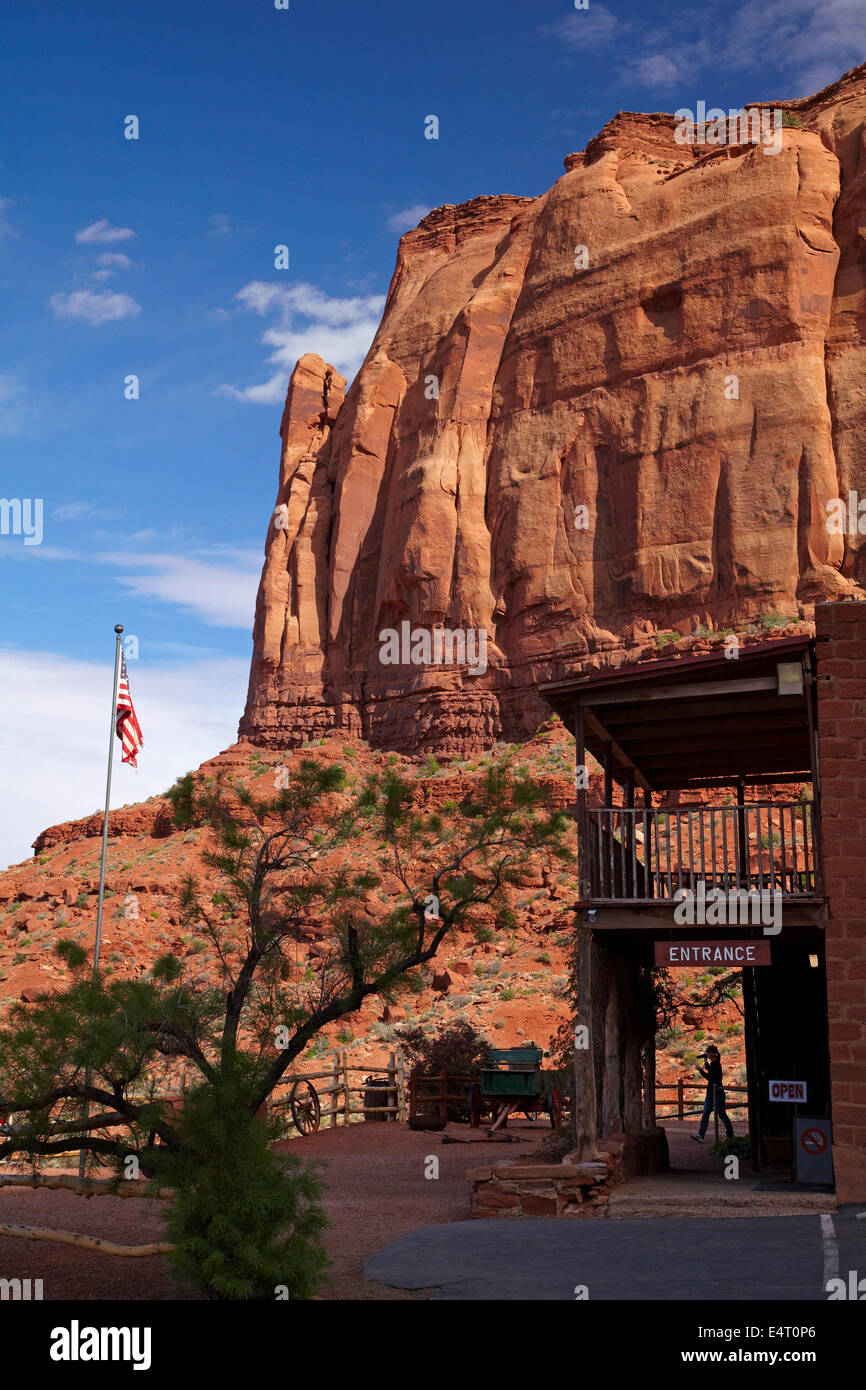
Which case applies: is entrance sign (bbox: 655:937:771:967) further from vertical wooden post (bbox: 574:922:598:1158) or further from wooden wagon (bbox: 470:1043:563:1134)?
wooden wagon (bbox: 470:1043:563:1134)

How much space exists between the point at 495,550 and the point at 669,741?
136ft

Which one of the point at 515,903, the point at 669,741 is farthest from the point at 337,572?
the point at 669,741

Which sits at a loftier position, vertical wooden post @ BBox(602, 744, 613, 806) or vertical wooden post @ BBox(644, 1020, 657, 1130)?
vertical wooden post @ BBox(602, 744, 613, 806)

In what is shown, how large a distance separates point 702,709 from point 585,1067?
4495 mm

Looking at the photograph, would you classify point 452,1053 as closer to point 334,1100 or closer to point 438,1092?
point 438,1092

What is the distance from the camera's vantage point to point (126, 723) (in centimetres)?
2127

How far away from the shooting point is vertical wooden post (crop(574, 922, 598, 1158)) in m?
13.8

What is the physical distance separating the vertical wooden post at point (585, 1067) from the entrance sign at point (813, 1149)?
2.42 meters

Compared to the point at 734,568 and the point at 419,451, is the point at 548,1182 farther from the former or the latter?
the point at 419,451

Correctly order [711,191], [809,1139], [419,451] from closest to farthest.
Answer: [809,1139] < [711,191] < [419,451]

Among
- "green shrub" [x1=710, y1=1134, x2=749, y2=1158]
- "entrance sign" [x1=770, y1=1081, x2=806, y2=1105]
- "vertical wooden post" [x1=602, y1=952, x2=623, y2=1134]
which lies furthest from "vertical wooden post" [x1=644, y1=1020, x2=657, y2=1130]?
"entrance sign" [x1=770, y1=1081, x2=806, y2=1105]

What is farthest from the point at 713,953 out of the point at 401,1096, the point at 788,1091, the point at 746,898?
the point at 401,1096

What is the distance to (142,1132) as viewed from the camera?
11023mm

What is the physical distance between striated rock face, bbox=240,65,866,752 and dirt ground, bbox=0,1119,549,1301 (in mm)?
31410
